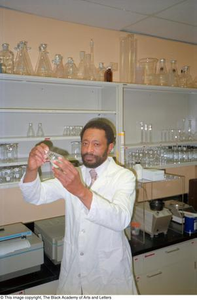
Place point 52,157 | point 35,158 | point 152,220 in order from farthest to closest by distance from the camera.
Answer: point 152,220 < point 35,158 < point 52,157

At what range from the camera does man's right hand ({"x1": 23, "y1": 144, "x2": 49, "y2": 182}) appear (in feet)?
4.56

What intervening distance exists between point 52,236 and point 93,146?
75cm

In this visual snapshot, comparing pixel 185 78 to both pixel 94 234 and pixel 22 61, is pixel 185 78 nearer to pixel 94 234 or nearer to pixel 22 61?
pixel 22 61

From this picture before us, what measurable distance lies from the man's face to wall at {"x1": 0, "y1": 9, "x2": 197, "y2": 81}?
3.37 feet

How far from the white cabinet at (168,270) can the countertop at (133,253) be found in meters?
0.05

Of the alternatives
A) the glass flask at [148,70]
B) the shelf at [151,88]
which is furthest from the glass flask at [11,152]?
the glass flask at [148,70]

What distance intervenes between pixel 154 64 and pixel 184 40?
56 cm

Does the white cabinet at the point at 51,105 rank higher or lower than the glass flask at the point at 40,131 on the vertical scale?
higher

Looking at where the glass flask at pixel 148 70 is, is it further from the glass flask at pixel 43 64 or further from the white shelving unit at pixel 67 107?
the glass flask at pixel 43 64

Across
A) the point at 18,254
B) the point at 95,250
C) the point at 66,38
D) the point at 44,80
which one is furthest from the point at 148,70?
the point at 18,254

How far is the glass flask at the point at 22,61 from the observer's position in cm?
196

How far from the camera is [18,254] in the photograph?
5.40 ft

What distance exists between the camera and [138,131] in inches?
109

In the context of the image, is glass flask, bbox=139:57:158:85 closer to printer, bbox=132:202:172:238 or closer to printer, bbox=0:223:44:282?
printer, bbox=132:202:172:238
